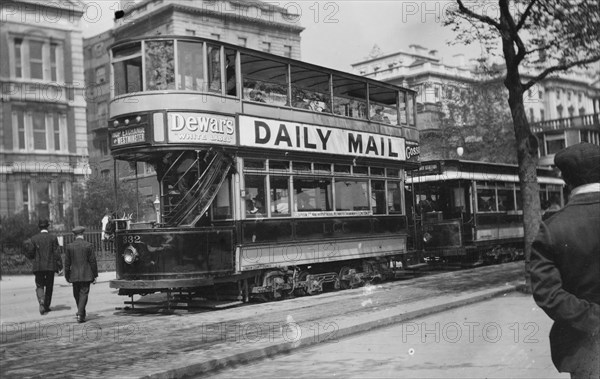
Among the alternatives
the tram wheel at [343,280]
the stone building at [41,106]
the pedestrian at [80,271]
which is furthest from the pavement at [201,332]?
the stone building at [41,106]

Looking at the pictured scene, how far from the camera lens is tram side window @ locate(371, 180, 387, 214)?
16.6m

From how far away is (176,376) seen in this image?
7094 millimetres

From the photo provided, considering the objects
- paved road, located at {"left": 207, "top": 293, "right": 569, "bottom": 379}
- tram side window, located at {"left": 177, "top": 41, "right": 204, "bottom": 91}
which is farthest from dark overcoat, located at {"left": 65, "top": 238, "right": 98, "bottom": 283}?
paved road, located at {"left": 207, "top": 293, "right": 569, "bottom": 379}

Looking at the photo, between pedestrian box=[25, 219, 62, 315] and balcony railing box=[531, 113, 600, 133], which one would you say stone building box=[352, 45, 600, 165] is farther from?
pedestrian box=[25, 219, 62, 315]

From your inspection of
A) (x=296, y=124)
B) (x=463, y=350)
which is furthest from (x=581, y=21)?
(x=463, y=350)

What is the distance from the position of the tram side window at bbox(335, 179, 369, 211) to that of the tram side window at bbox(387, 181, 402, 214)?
1.14 m

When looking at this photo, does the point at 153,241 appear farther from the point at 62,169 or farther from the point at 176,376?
the point at 62,169

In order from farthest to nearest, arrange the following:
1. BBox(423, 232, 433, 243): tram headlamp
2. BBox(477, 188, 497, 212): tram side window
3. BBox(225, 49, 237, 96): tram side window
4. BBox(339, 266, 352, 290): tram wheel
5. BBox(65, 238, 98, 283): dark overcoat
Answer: BBox(477, 188, 497, 212): tram side window → BBox(423, 232, 433, 243): tram headlamp → BBox(339, 266, 352, 290): tram wheel → BBox(225, 49, 237, 96): tram side window → BBox(65, 238, 98, 283): dark overcoat

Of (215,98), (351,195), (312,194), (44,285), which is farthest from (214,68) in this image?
(44,285)

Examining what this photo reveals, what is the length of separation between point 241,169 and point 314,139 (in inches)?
90.9

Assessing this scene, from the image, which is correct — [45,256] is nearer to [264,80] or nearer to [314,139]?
[264,80]

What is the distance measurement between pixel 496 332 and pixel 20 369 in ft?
19.7

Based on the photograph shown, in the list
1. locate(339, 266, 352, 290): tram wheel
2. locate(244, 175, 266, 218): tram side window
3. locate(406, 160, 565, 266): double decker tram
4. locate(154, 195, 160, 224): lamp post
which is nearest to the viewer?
locate(154, 195, 160, 224): lamp post

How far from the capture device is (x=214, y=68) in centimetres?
1300
